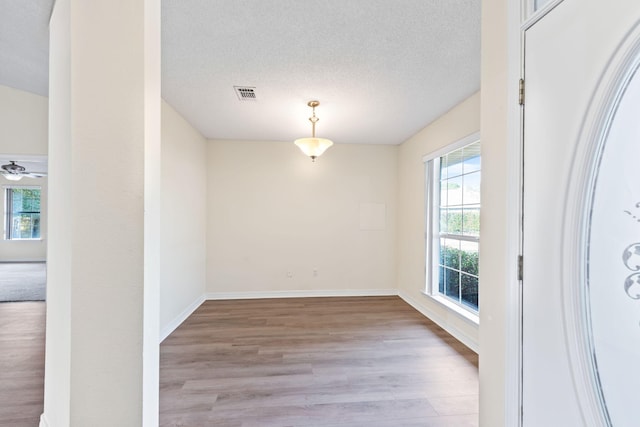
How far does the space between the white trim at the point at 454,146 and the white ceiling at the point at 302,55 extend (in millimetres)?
427

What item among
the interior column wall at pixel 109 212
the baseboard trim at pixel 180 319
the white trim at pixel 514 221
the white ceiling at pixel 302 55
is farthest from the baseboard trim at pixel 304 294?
the white trim at pixel 514 221

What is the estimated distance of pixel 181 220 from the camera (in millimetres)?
3453

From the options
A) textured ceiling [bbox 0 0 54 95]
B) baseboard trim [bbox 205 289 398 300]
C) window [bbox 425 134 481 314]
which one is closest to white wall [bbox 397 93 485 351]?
window [bbox 425 134 481 314]

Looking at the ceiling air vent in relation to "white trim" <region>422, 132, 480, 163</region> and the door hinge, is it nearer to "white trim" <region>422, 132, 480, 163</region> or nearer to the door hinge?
"white trim" <region>422, 132, 480, 163</region>

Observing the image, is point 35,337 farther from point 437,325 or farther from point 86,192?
point 437,325

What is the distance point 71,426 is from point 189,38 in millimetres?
2240

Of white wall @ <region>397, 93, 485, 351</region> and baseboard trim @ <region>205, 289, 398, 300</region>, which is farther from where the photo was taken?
baseboard trim @ <region>205, 289, 398, 300</region>

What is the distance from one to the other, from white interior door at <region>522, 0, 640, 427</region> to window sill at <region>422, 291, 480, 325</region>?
79.5 inches

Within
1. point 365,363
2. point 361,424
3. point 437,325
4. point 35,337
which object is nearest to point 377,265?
point 437,325

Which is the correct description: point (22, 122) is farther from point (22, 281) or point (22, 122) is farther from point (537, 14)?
point (537, 14)

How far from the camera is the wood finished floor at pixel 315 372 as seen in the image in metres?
1.85

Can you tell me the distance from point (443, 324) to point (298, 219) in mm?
2605

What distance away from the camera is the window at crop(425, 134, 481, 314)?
9.90 feet

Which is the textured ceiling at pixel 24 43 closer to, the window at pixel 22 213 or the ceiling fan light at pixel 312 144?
the ceiling fan light at pixel 312 144
